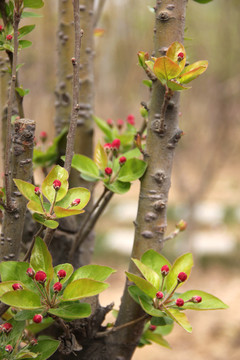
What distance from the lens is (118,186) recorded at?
72 centimetres

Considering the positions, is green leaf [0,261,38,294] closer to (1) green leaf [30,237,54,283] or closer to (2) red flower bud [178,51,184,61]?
(1) green leaf [30,237,54,283]

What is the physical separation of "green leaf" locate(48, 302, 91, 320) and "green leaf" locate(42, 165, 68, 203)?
14cm

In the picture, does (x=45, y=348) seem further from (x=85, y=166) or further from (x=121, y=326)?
(x=85, y=166)

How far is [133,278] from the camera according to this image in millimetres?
569

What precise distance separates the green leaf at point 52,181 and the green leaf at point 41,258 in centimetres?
6

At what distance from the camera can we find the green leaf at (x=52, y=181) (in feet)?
1.86

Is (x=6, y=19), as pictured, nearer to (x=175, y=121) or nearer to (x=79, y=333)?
(x=175, y=121)

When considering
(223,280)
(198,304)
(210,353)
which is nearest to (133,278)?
(198,304)

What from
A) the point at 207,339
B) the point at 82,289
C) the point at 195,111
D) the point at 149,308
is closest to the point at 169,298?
the point at 149,308

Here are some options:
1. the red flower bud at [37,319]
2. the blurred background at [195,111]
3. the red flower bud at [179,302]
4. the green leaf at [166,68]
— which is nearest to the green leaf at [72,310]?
the red flower bud at [37,319]

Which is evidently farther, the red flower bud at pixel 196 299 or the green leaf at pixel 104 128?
the green leaf at pixel 104 128

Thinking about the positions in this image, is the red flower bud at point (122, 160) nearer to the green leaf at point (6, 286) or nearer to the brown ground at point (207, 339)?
the green leaf at point (6, 286)

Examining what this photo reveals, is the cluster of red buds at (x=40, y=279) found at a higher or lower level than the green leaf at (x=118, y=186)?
lower

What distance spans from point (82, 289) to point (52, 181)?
0.48 feet
